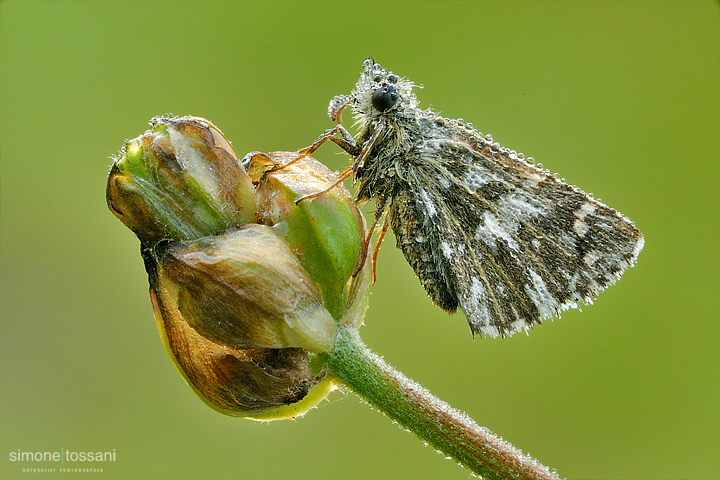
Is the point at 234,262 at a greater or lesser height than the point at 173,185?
lesser

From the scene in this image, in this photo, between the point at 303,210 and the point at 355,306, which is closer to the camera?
the point at 303,210

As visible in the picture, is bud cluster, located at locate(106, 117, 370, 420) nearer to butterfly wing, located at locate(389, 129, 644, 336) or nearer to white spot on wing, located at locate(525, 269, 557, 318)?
butterfly wing, located at locate(389, 129, 644, 336)

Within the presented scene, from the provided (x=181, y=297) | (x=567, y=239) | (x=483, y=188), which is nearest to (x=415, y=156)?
(x=483, y=188)

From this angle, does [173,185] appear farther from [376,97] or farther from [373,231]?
[376,97]

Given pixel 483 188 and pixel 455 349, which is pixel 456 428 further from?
pixel 455 349

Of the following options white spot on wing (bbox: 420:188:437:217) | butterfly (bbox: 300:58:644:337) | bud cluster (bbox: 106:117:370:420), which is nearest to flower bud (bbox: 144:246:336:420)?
bud cluster (bbox: 106:117:370:420)

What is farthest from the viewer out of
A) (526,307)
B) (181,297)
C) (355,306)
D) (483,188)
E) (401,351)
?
(401,351)

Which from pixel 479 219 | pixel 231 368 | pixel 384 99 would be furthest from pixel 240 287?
pixel 384 99
